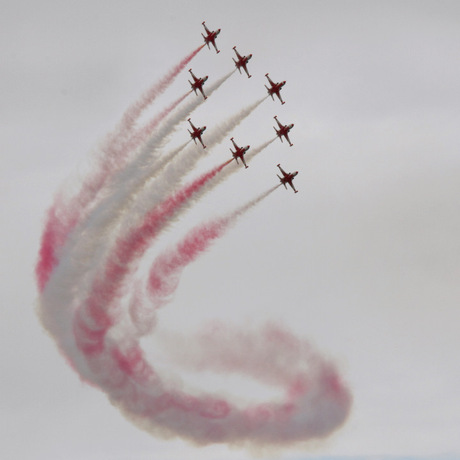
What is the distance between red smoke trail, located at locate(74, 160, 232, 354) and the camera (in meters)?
63.2

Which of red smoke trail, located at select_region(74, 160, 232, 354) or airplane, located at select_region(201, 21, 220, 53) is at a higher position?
airplane, located at select_region(201, 21, 220, 53)

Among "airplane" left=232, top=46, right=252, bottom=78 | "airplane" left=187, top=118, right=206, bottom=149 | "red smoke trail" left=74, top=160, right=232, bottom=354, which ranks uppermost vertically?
"airplane" left=232, top=46, right=252, bottom=78

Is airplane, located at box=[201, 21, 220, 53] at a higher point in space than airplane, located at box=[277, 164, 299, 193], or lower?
higher

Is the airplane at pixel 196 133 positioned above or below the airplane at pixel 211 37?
below

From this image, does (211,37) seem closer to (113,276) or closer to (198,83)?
(198,83)

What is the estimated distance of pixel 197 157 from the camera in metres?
63.9

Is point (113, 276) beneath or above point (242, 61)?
beneath

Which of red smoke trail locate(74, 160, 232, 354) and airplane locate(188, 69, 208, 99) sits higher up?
airplane locate(188, 69, 208, 99)

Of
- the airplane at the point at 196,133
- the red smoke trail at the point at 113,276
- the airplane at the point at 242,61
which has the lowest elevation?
the red smoke trail at the point at 113,276

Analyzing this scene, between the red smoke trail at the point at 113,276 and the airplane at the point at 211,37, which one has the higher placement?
the airplane at the point at 211,37

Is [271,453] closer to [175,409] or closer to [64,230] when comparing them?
[175,409]

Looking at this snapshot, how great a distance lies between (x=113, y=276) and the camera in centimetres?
6438

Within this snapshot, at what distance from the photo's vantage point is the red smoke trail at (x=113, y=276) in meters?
63.2

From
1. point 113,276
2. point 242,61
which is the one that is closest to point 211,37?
point 242,61
